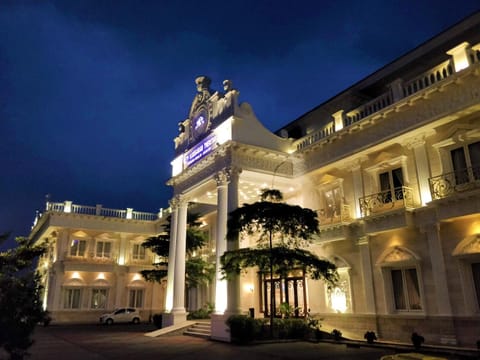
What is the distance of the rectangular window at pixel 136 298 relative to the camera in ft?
99.6

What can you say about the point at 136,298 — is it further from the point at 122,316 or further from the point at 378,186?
the point at 378,186

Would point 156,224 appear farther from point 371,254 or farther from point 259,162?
point 371,254

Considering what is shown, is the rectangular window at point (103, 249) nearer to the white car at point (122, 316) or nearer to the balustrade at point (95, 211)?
the balustrade at point (95, 211)

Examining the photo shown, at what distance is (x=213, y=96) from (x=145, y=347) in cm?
1051

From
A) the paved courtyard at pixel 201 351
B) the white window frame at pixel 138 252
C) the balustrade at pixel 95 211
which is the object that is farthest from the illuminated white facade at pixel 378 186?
the white window frame at pixel 138 252

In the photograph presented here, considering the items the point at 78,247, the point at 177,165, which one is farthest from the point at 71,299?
the point at 177,165

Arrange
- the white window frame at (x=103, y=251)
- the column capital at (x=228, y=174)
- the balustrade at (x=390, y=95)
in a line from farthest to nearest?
the white window frame at (x=103, y=251) → the column capital at (x=228, y=174) → the balustrade at (x=390, y=95)

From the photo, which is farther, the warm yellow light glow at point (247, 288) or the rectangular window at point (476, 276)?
the warm yellow light glow at point (247, 288)

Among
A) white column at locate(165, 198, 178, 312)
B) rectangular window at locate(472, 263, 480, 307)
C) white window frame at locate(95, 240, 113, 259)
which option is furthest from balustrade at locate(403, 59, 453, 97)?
white window frame at locate(95, 240, 113, 259)

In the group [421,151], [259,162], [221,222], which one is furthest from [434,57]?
[221,222]

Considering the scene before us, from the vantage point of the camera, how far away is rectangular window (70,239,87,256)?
96.3 ft

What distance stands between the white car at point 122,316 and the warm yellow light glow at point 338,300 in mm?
17559

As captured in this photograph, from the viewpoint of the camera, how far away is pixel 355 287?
14.0 metres

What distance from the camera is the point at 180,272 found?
17891 millimetres
